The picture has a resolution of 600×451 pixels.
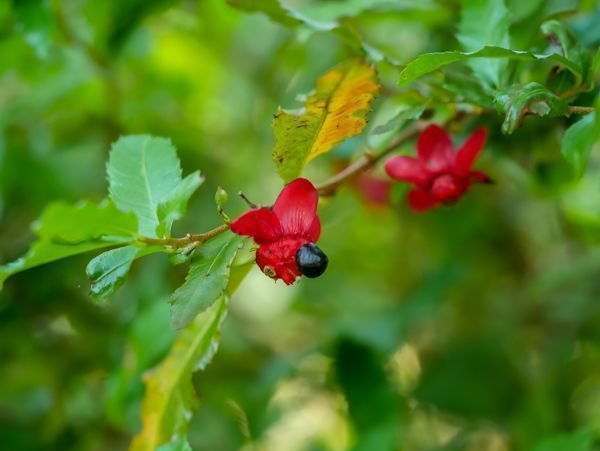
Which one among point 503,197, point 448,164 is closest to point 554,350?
point 503,197

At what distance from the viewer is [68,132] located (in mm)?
1376

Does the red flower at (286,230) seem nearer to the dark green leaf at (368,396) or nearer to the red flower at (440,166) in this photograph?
the red flower at (440,166)

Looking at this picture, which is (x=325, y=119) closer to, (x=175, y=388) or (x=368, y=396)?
(x=175, y=388)

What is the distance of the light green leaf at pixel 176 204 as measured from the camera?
0.62 meters

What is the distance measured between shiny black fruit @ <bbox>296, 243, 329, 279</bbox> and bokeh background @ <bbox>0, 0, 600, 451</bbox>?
0.76 ft

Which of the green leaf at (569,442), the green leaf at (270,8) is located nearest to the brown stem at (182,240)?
the green leaf at (270,8)

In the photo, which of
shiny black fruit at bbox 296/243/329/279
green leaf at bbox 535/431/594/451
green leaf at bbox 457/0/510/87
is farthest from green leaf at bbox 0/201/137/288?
green leaf at bbox 535/431/594/451

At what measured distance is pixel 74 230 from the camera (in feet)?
1.90

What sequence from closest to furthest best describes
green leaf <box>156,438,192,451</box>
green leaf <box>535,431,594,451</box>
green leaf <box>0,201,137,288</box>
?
green leaf <box>0,201,137,288</box>
green leaf <box>156,438,192,451</box>
green leaf <box>535,431,594,451</box>

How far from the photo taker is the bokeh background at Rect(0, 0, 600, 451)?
3.35 ft

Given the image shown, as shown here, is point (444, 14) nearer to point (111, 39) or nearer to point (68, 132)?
point (111, 39)

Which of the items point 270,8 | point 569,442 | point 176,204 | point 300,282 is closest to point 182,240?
point 176,204

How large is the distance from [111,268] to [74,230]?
0.06 meters

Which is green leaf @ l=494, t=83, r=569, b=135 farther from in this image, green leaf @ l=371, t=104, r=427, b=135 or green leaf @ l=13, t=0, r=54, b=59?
green leaf @ l=13, t=0, r=54, b=59
